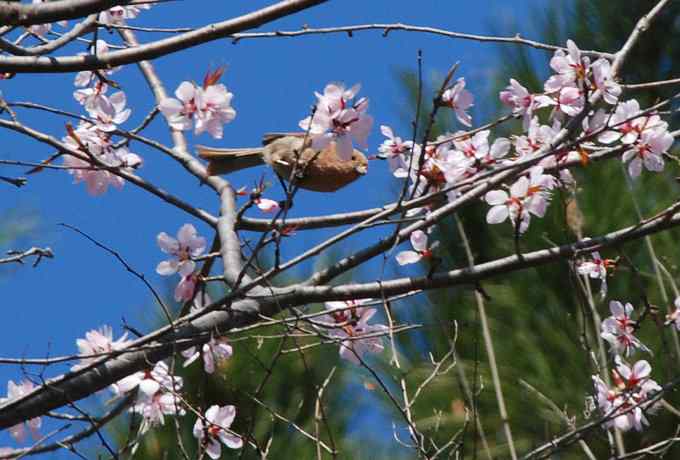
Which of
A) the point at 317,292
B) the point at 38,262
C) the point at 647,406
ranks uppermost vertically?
the point at 38,262

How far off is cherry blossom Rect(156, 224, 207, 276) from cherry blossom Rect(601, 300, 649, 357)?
74cm

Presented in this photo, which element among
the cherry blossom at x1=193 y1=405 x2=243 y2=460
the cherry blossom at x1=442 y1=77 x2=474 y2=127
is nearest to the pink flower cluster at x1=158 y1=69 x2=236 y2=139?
the cherry blossom at x1=442 y1=77 x2=474 y2=127

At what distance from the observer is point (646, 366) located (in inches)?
75.7

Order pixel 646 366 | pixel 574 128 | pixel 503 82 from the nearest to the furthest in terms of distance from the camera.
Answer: pixel 574 128 → pixel 646 366 → pixel 503 82

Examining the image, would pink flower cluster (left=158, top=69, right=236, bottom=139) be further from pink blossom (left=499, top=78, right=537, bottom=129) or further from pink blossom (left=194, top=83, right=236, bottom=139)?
pink blossom (left=499, top=78, right=537, bottom=129)

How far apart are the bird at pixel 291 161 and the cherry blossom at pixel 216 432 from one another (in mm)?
420

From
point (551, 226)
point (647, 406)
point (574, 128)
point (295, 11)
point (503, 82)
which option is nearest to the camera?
point (295, 11)

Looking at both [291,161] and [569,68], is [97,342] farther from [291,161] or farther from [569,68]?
[569,68]

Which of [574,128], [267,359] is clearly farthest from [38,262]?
[267,359]

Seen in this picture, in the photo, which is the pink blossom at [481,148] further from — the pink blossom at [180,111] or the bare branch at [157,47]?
the bare branch at [157,47]

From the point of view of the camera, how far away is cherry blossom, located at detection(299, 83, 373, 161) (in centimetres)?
164

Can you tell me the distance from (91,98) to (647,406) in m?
1.09

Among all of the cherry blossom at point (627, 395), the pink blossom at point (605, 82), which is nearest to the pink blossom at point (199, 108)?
the pink blossom at point (605, 82)

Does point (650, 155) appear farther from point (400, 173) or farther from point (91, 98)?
point (91, 98)
